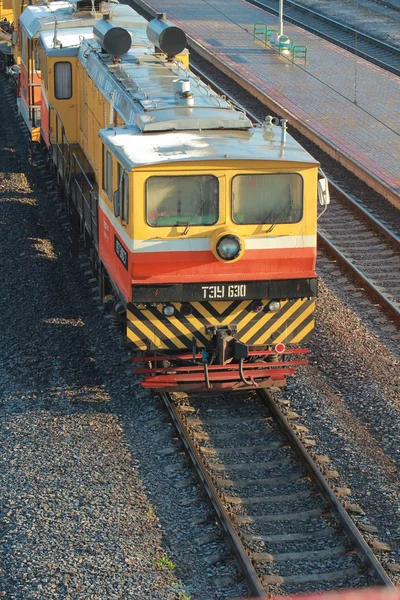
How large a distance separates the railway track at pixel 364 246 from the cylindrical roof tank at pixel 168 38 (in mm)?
4077

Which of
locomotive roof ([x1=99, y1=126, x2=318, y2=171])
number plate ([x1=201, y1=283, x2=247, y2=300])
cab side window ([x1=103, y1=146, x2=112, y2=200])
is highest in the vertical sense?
locomotive roof ([x1=99, y1=126, x2=318, y2=171])

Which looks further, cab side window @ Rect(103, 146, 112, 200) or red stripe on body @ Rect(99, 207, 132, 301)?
cab side window @ Rect(103, 146, 112, 200)

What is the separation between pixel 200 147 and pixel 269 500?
3922mm

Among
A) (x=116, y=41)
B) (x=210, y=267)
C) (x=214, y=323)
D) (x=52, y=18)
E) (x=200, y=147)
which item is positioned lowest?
(x=214, y=323)

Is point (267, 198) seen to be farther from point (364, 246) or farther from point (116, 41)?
point (364, 246)

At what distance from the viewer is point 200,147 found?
11.1 metres

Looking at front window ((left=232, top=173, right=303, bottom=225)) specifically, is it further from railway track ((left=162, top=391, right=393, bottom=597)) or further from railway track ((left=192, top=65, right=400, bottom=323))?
railway track ((left=192, top=65, right=400, bottom=323))

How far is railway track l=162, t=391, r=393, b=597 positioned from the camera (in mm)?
8578

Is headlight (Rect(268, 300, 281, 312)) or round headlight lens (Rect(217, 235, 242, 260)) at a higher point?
round headlight lens (Rect(217, 235, 242, 260))

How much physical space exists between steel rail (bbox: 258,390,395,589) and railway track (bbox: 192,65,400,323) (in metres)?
3.59

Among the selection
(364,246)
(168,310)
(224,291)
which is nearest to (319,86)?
(364,246)

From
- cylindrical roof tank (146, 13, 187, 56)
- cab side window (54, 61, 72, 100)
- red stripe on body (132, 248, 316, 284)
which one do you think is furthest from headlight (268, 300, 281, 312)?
cab side window (54, 61, 72, 100)

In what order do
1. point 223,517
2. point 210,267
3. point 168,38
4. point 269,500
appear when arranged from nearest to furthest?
point 223,517
point 269,500
point 210,267
point 168,38

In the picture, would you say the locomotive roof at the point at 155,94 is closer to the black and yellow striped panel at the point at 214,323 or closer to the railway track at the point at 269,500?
the black and yellow striped panel at the point at 214,323
